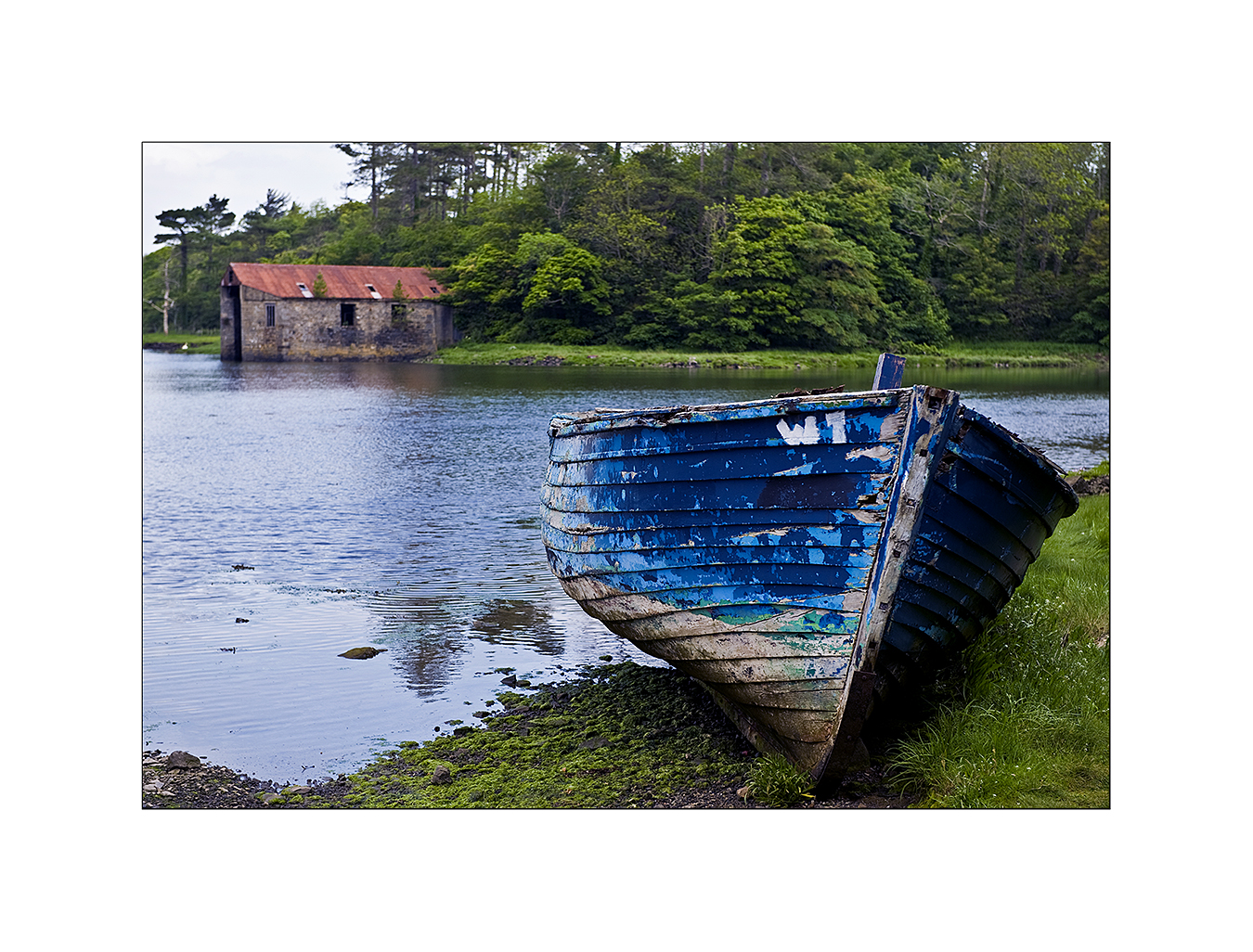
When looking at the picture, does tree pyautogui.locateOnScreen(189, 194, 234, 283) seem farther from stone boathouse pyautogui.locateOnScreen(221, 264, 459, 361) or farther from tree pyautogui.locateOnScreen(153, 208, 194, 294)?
stone boathouse pyautogui.locateOnScreen(221, 264, 459, 361)

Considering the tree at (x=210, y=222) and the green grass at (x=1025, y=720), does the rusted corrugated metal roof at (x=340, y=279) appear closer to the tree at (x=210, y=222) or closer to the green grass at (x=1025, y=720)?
the tree at (x=210, y=222)

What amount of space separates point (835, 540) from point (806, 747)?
0.84m

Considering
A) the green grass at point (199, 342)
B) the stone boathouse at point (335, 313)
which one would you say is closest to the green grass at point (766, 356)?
the stone boathouse at point (335, 313)

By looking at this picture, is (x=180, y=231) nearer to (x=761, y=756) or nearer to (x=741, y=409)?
(x=741, y=409)

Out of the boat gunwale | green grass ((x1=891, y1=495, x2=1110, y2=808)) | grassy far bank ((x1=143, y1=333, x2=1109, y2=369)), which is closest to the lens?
the boat gunwale

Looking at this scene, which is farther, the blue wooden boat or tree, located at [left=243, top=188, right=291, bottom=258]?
tree, located at [left=243, top=188, right=291, bottom=258]

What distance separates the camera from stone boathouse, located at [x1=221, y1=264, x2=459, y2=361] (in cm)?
1247

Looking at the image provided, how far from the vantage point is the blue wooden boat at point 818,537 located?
3.74m

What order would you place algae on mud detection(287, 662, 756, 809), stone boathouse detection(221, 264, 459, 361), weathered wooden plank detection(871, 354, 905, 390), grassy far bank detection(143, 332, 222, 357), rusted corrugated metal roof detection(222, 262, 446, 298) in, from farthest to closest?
stone boathouse detection(221, 264, 459, 361), rusted corrugated metal roof detection(222, 262, 446, 298), grassy far bank detection(143, 332, 222, 357), algae on mud detection(287, 662, 756, 809), weathered wooden plank detection(871, 354, 905, 390)

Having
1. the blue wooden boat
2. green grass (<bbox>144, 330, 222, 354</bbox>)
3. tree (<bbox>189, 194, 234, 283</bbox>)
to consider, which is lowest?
the blue wooden boat

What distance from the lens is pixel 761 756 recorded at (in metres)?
4.50

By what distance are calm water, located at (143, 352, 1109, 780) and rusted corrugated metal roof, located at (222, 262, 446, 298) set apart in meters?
1.25

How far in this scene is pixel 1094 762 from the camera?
4.50 m

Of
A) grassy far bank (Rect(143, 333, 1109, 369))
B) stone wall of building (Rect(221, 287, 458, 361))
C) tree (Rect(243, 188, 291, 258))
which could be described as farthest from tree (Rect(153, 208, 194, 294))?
stone wall of building (Rect(221, 287, 458, 361))
